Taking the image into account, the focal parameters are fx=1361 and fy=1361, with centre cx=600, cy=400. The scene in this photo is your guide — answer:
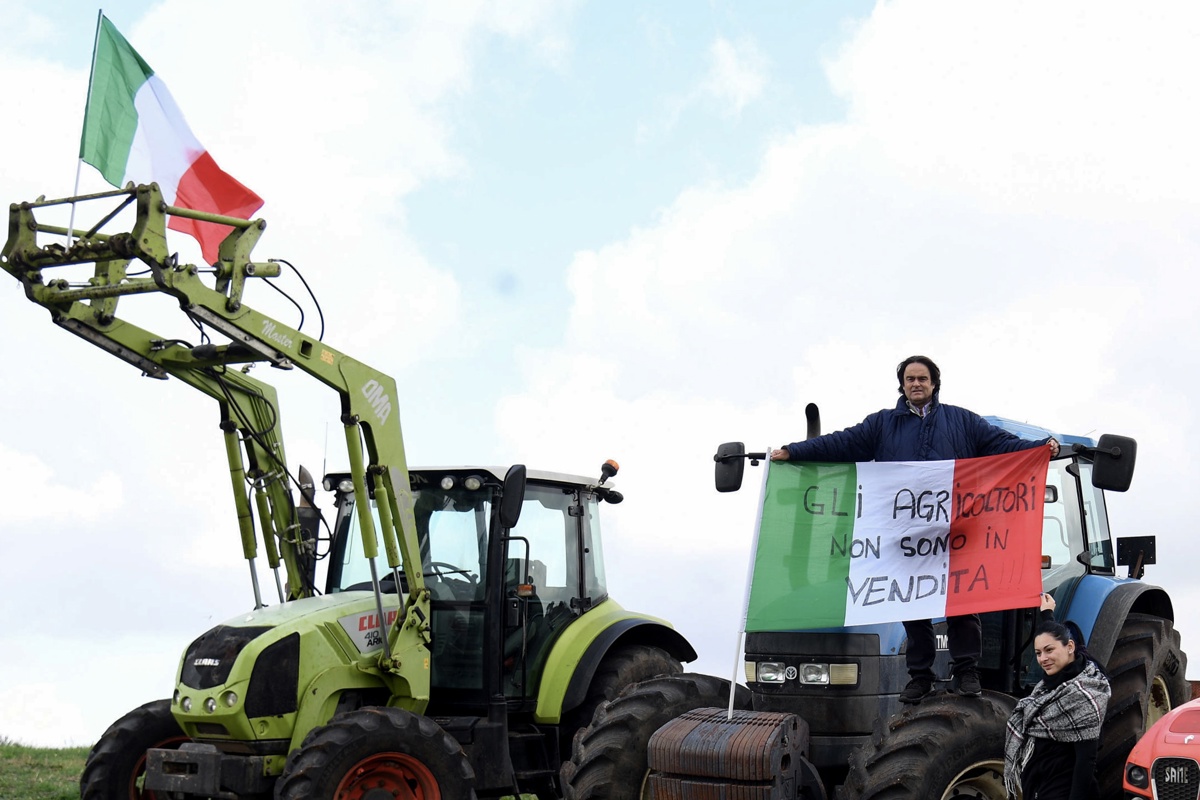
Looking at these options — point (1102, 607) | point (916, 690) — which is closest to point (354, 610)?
point (916, 690)

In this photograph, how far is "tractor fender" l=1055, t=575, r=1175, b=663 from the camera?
833cm

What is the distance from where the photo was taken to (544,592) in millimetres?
10398

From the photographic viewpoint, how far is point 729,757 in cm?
695

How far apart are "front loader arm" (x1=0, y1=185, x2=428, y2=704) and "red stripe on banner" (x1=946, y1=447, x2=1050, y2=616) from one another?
394 cm

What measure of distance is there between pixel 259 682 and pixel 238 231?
3.03 meters

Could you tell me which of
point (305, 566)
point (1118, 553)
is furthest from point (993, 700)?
point (305, 566)

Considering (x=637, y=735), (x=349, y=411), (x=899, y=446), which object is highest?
(x=349, y=411)

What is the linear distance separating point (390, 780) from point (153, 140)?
15.8 feet

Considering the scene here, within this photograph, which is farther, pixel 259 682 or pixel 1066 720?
pixel 259 682

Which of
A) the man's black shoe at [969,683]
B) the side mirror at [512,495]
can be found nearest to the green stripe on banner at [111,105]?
the side mirror at [512,495]

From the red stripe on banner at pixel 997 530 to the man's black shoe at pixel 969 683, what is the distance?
0.41 metres

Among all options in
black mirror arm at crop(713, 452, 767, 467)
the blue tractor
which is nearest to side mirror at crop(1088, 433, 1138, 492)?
the blue tractor

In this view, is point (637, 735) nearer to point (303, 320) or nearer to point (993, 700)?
point (993, 700)

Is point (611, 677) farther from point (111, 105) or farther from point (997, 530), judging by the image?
point (111, 105)
